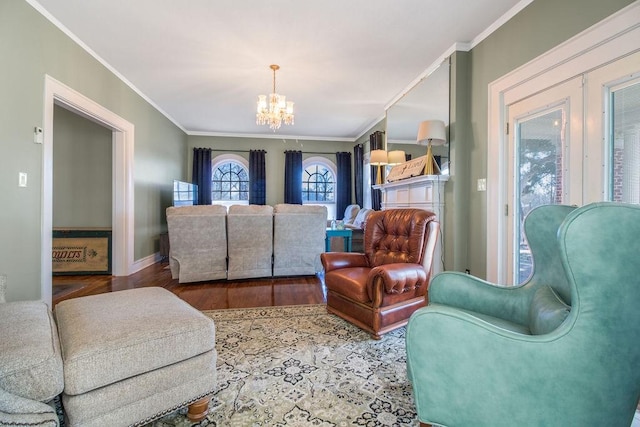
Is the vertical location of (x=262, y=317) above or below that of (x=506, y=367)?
below

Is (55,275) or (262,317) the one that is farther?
(55,275)

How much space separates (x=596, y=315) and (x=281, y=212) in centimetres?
334

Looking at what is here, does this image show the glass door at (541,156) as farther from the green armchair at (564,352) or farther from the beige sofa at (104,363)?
the beige sofa at (104,363)

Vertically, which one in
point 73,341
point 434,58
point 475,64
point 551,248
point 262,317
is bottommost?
point 262,317

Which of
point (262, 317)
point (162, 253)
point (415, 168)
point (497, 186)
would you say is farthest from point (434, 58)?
point (162, 253)

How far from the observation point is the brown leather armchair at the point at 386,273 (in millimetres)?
2148

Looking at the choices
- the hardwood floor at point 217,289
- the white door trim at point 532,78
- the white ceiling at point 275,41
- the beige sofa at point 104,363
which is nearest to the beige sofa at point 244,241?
the hardwood floor at point 217,289

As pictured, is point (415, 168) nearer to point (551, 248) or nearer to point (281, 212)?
point (281, 212)

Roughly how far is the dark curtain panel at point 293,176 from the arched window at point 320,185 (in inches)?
13.7

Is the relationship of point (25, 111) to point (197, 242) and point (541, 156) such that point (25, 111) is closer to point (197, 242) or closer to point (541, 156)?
point (197, 242)

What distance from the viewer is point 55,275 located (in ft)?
13.5

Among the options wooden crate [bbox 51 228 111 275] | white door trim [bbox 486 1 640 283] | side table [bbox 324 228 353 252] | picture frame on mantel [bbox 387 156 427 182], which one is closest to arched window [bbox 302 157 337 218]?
side table [bbox 324 228 353 252]

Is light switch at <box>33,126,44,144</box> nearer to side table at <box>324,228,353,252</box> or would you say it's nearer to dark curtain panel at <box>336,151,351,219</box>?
side table at <box>324,228,353,252</box>

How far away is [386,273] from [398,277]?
11 centimetres
